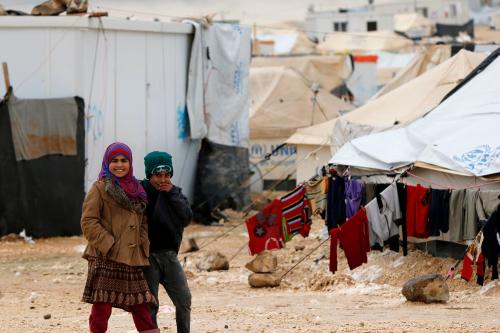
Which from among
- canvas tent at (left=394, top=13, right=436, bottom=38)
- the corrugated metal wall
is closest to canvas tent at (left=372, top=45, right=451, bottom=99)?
the corrugated metal wall

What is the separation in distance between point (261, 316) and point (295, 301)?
1348 mm

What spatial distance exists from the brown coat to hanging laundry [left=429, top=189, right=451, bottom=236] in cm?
490

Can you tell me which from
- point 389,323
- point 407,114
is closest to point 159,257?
point 389,323

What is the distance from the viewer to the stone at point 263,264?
13000 mm

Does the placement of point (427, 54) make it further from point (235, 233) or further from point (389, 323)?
point (389, 323)

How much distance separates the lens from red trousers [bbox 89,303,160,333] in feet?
24.4

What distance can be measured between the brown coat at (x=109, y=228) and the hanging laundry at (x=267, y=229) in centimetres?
579

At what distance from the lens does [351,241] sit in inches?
468

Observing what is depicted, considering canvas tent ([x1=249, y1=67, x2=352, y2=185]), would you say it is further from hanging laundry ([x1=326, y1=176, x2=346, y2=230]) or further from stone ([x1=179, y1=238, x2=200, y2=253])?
hanging laundry ([x1=326, y1=176, x2=346, y2=230])

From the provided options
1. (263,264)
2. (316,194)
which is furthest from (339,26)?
(263,264)

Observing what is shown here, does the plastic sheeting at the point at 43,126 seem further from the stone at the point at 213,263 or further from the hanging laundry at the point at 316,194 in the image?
the hanging laundry at the point at 316,194

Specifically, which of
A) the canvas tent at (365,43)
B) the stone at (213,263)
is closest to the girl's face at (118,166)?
the stone at (213,263)

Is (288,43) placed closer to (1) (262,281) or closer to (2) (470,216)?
(1) (262,281)

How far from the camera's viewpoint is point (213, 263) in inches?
544
